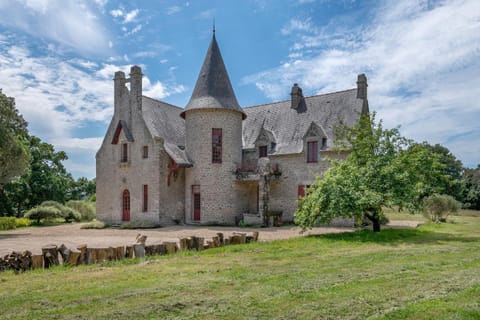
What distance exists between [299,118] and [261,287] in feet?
65.1

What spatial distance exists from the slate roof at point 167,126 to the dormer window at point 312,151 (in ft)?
23.9

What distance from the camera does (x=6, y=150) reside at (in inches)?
779

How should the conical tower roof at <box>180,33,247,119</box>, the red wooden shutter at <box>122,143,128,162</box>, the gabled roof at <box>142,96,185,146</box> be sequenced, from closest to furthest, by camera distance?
the conical tower roof at <box>180,33,247,119</box> < the gabled roof at <box>142,96,185,146</box> < the red wooden shutter at <box>122,143,128,162</box>

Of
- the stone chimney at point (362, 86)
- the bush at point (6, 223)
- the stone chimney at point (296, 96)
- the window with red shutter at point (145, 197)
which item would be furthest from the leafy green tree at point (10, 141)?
the stone chimney at point (362, 86)

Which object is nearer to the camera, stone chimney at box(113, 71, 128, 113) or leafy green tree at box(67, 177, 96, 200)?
stone chimney at box(113, 71, 128, 113)

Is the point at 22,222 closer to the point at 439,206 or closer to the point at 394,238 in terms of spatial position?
the point at 394,238

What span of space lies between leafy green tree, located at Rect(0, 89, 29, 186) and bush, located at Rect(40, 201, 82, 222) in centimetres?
655

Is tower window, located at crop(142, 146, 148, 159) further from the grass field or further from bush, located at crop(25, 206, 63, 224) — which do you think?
the grass field

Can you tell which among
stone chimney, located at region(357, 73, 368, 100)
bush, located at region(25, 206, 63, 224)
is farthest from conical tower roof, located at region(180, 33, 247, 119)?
bush, located at region(25, 206, 63, 224)

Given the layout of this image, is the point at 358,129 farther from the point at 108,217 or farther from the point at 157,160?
the point at 108,217

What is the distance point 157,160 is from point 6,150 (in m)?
7.83

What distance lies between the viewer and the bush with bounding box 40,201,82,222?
27594mm

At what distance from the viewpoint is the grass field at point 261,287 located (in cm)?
561

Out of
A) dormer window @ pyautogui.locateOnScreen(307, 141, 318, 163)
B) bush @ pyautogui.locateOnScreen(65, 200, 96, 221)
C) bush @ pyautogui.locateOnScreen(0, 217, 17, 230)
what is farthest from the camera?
bush @ pyautogui.locateOnScreen(65, 200, 96, 221)
